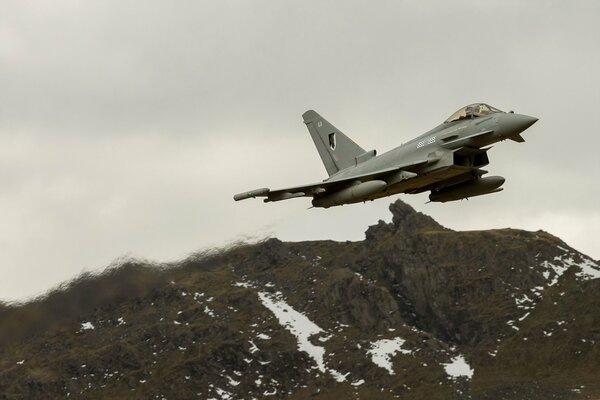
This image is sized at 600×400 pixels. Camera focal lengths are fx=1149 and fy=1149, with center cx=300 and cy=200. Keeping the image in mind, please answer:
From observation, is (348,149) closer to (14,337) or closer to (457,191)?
(457,191)

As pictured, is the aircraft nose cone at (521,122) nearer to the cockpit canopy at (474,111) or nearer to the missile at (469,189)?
the cockpit canopy at (474,111)

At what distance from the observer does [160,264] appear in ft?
361

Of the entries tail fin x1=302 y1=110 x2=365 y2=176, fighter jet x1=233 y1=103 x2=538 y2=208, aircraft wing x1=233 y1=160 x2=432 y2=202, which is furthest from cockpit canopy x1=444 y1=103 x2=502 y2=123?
tail fin x1=302 y1=110 x2=365 y2=176

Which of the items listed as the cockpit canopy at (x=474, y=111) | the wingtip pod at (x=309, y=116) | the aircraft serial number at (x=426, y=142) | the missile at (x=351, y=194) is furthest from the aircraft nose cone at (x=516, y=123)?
the wingtip pod at (x=309, y=116)

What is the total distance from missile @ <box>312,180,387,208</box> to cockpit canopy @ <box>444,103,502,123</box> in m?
6.27

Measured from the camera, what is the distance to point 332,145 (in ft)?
261

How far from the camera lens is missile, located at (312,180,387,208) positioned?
69.2 metres

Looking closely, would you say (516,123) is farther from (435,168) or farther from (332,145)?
(332,145)

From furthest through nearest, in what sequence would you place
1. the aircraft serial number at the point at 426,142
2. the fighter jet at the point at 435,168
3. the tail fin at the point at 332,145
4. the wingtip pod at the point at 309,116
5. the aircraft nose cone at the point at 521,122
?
the wingtip pod at the point at 309,116
the tail fin at the point at 332,145
the aircraft serial number at the point at 426,142
the fighter jet at the point at 435,168
the aircraft nose cone at the point at 521,122

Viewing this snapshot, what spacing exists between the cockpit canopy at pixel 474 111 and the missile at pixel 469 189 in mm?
4791

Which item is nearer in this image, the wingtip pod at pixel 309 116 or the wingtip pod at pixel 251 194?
the wingtip pod at pixel 251 194

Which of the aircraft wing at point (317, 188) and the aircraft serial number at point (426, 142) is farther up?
the aircraft serial number at point (426, 142)

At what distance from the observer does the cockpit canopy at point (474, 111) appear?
228 ft

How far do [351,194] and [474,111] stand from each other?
900 centimetres
